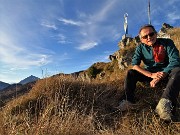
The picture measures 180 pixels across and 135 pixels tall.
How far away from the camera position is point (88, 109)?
808cm

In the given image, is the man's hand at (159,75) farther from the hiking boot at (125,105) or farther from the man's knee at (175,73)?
the hiking boot at (125,105)

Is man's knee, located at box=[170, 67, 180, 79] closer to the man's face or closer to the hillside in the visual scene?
the hillside

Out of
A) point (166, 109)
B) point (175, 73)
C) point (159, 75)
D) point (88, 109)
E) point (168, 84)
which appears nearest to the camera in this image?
point (166, 109)

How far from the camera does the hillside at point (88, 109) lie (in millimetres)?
5566

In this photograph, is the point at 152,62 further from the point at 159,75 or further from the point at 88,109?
the point at 88,109

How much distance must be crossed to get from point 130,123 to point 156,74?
118 centimetres

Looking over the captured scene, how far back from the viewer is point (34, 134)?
4.34m

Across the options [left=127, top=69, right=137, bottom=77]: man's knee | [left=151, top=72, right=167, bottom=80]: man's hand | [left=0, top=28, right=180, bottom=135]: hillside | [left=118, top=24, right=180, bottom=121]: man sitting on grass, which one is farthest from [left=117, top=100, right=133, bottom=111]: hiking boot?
[left=151, top=72, right=167, bottom=80]: man's hand

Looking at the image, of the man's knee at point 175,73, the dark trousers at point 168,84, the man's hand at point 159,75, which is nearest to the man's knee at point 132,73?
the dark trousers at point 168,84

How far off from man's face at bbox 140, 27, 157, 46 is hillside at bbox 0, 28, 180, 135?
140 centimetres

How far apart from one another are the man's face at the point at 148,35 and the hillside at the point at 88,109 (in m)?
1.40

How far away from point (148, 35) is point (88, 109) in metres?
2.36

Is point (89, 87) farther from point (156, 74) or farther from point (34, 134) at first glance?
point (34, 134)

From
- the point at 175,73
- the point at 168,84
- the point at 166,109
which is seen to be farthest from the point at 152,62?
the point at 166,109
